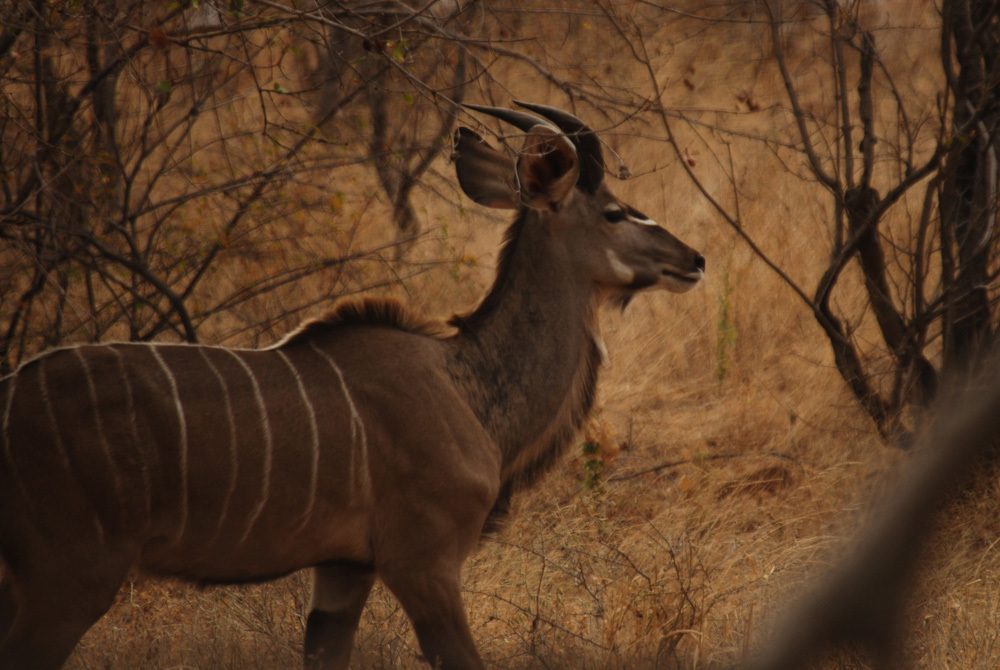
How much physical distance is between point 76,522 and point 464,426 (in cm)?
99

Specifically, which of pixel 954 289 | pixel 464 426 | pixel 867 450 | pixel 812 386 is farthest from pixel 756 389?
pixel 464 426

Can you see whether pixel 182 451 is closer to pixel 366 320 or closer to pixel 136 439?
pixel 136 439

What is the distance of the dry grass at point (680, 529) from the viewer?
3234mm

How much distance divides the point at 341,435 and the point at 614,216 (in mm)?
1140

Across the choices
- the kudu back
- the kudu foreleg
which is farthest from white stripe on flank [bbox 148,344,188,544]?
the kudu foreleg

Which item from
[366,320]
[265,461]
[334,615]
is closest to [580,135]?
[366,320]

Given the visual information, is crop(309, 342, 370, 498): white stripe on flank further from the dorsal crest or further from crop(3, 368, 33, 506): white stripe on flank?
crop(3, 368, 33, 506): white stripe on flank

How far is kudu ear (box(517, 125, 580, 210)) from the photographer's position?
10.7 feet

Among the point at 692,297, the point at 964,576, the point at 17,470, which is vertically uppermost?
the point at 17,470

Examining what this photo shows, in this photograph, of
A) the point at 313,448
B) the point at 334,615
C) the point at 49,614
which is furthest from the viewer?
the point at 334,615

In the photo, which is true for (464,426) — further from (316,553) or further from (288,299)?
(288,299)

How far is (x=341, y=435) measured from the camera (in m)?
2.73

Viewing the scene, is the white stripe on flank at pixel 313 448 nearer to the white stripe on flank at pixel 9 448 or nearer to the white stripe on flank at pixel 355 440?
the white stripe on flank at pixel 355 440

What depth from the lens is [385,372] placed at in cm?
290
